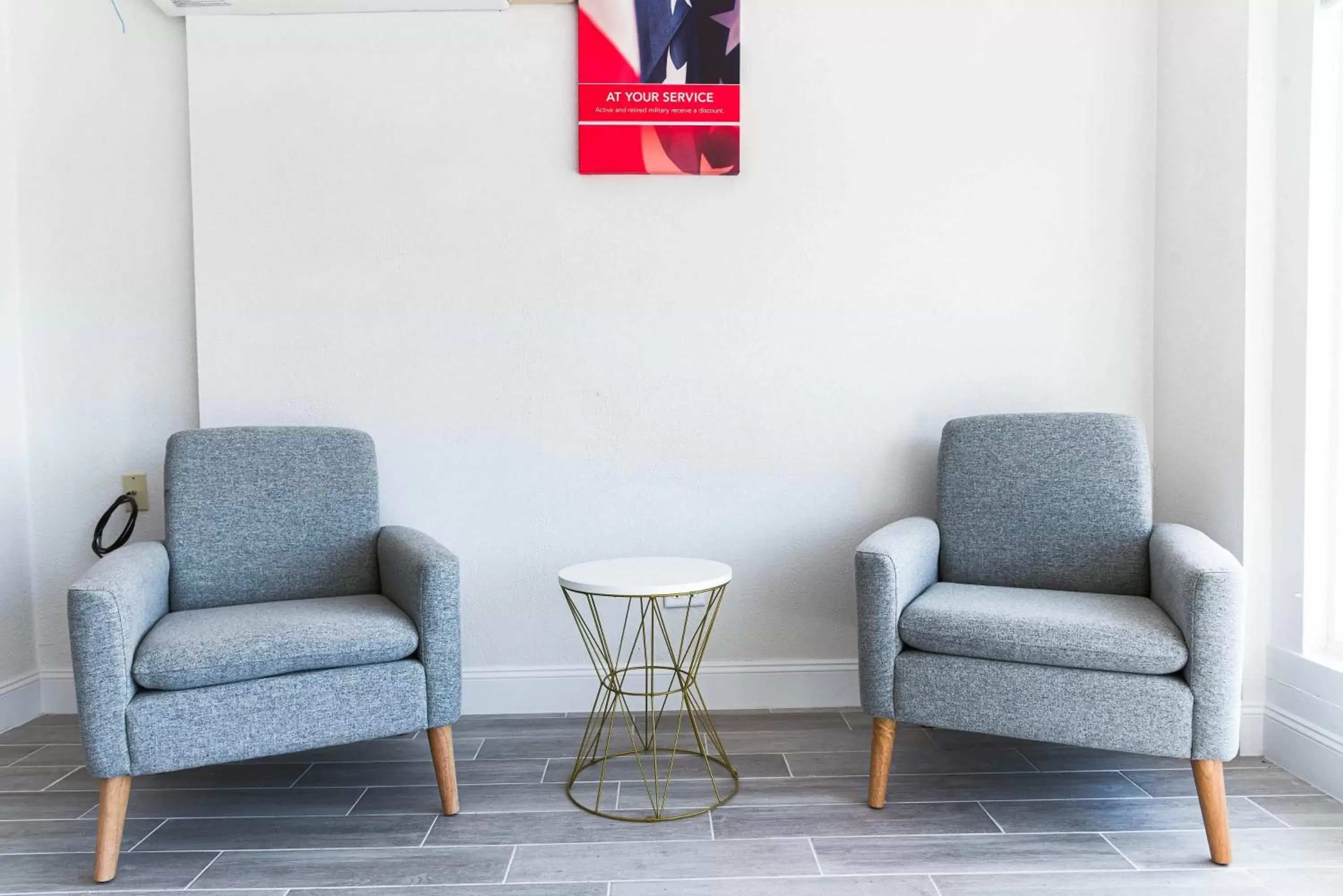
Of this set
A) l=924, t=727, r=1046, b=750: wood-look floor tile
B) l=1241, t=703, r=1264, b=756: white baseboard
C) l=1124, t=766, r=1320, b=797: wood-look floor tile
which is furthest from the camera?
l=924, t=727, r=1046, b=750: wood-look floor tile

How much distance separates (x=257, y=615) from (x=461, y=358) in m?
0.99

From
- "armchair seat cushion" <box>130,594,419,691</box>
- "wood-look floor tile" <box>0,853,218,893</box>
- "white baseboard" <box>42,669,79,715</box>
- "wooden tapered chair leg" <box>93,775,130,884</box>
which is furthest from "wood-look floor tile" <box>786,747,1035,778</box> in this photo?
"white baseboard" <box>42,669,79,715</box>

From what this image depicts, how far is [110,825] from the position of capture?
1769 millimetres

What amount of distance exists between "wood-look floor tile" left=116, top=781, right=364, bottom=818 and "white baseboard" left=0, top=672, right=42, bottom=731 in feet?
2.40

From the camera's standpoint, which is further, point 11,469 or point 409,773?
point 11,469

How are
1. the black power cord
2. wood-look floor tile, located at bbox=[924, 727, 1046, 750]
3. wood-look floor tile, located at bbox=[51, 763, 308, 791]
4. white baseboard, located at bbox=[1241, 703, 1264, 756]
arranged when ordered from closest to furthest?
wood-look floor tile, located at bbox=[51, 763, 308, 791], white baseboard, located at bbox=[1241, 703, 1264, 756], wood-look floor tile, located at bbox=[924, 727, 1046, 750], the black power cord

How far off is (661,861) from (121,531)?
2.09 meters

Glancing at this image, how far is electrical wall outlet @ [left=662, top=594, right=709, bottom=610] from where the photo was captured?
8.82 feet

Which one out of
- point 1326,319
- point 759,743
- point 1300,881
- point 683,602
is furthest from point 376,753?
point 1326,319

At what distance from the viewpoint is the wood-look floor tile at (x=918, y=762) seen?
89.4 inches

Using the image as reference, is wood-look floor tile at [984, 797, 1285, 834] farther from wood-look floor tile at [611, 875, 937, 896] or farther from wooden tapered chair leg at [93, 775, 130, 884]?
wooden tapered chair leg at [93, 775, 130, 884]

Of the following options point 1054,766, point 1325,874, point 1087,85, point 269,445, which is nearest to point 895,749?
point 1054,766

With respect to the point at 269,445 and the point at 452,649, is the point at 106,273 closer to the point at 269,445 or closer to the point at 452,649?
the point at 269,445

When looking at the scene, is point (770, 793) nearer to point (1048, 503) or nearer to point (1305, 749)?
point (1048, 503)
